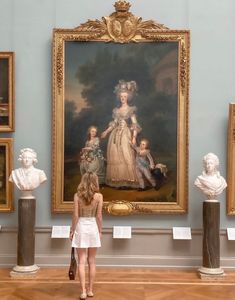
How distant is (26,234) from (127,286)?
220 centimetres

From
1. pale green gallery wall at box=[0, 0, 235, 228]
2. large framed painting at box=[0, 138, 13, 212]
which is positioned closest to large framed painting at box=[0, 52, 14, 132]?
pale green gallery wall at box=[0, 0, 235, 228]

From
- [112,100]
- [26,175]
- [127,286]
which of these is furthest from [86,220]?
[112,100]

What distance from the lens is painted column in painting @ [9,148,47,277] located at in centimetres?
969

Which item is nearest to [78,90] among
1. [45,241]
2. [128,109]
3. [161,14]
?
[128,109]

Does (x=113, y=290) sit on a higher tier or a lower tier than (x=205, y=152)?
lower

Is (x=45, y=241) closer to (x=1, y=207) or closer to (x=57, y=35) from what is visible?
(x=1, y=207)

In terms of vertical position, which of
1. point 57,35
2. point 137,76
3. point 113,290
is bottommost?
point 113,290

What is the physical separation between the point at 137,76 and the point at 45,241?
3.80 metres

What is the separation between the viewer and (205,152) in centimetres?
1041

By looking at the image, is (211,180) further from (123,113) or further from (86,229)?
(86,229)

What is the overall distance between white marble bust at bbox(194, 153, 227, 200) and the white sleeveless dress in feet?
8.39

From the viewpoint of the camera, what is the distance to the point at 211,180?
9695 millimetres

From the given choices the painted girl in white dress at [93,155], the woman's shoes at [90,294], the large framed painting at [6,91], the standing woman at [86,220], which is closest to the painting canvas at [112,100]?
the painted girl in white dress at [93,155]

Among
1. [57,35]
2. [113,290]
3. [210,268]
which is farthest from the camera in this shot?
[57,35]
